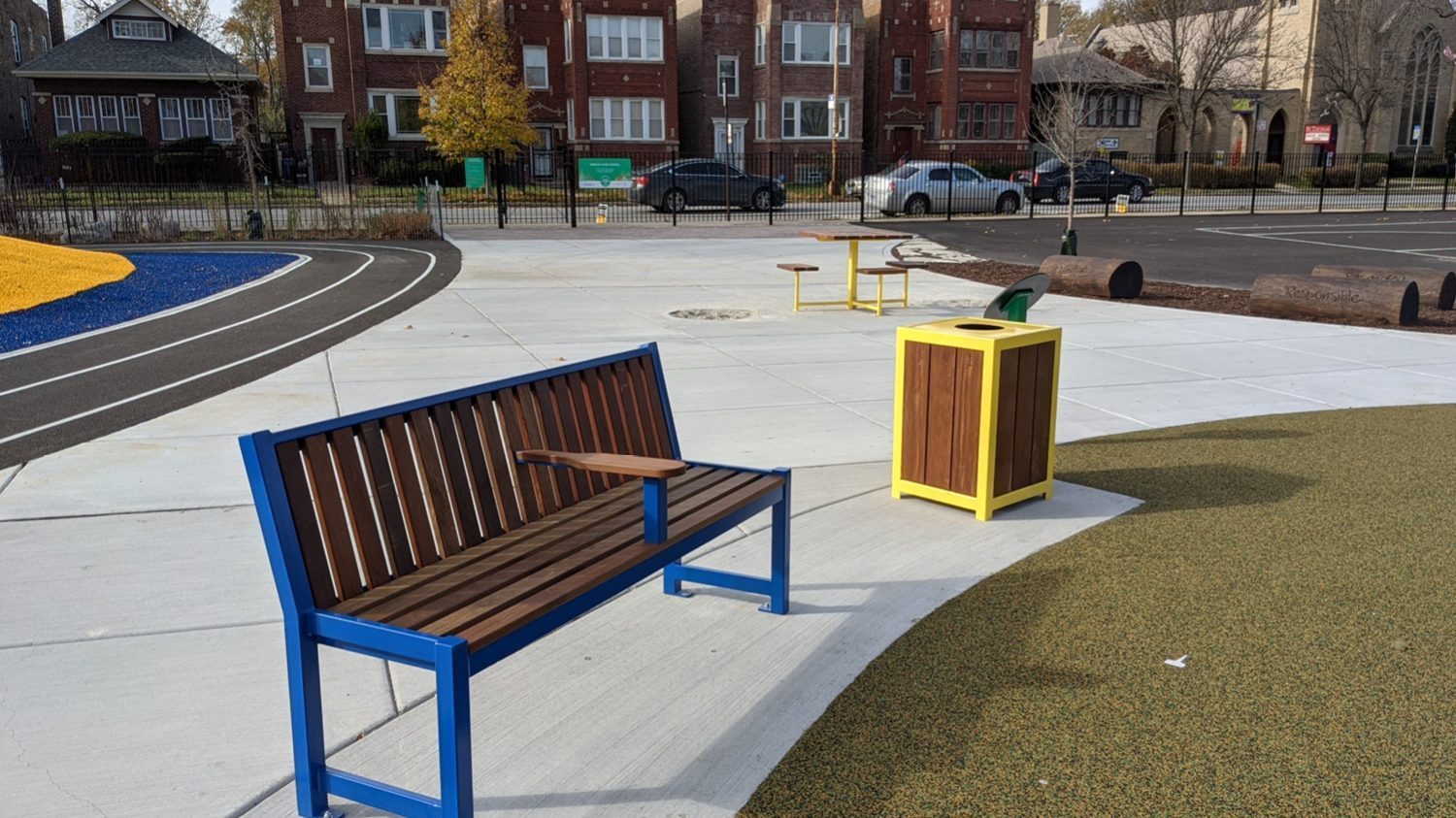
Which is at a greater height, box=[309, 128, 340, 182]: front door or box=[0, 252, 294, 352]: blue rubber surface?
box=[309, 128, 340, 182]: front door

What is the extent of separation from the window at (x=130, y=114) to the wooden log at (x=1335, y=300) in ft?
145

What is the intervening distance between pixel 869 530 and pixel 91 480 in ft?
14.5

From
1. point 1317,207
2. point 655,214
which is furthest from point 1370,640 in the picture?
point 1317,207

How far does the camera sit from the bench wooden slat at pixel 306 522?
3.14 metres

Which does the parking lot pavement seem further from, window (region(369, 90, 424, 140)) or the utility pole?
window (region(369, 90, 424, 140))

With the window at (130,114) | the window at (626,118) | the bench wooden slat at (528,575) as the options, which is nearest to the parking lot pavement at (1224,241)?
the bench wooden slat at (528,575)

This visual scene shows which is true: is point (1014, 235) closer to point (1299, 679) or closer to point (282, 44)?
point (1299, 679)

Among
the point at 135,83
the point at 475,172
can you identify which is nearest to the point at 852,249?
the point at 475,172

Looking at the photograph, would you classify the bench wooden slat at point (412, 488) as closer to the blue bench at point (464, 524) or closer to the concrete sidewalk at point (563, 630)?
the blue bench at point (464, 524)

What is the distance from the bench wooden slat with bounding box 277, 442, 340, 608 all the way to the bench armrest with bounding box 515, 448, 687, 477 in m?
0.91

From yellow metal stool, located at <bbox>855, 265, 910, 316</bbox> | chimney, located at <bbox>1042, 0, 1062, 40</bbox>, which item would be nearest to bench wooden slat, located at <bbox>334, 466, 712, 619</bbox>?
yellow metal stool, located at <bbox>855, 265, 910, 316</bbox>

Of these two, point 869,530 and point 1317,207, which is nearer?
point 869,530

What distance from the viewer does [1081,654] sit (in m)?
4.34

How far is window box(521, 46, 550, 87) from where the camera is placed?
47.2 m
